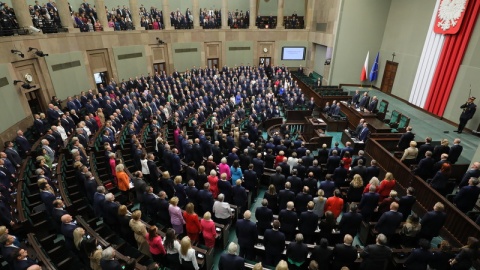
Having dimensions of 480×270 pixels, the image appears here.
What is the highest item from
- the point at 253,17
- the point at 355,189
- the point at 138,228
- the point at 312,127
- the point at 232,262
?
the point at 253,17

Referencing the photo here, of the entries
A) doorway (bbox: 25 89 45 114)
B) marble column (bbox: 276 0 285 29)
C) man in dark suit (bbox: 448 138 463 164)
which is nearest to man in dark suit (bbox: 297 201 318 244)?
man in dark suit (bbox: 448 138 463 164)

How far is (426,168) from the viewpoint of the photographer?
7.05 meters

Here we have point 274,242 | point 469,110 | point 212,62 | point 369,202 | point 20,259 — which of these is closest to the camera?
point 20,259

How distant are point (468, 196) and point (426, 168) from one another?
1.30 metres

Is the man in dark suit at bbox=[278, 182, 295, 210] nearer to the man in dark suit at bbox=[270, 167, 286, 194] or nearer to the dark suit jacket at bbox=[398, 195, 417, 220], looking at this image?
the man in dark suit at bbox=[270, 167, 286, 194]

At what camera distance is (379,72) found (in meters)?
18.0

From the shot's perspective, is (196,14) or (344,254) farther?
(196,14)

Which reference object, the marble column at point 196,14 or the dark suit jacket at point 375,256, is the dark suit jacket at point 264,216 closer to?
the dark suit jacket at point 375,256

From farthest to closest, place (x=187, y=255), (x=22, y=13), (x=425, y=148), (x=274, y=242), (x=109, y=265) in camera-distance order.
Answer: (x=22, y=13), (x=425, y=148), (x=274, y=242), (x=187, y=255), (x=109, y=265)

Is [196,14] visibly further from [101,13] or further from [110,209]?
[110,209]

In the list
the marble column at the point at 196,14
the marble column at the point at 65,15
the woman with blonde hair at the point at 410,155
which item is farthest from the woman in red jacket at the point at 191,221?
the marble column at the point at 196,14

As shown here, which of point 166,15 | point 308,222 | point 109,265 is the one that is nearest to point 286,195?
point 308,222

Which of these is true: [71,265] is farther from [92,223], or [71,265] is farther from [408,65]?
[408,65]

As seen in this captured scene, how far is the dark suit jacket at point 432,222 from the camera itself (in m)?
5.10
